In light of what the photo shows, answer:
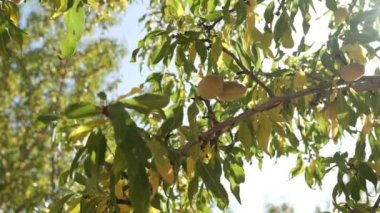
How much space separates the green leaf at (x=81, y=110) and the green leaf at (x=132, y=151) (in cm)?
6

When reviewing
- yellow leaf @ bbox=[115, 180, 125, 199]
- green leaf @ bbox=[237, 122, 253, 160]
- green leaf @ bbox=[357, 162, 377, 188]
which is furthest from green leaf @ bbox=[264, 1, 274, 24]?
yellow leaf @ bbox=[115, 180, 125, 199]

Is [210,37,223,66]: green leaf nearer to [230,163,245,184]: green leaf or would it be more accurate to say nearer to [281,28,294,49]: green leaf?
[281,28,294,49]: green leaf

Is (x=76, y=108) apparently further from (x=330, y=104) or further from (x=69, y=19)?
(x=330, y=104)

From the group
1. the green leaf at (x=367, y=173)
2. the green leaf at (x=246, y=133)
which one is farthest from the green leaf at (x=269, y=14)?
the green leaf at (x=367, y=173)

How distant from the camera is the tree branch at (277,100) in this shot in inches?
53.3

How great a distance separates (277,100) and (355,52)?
1.23 feet

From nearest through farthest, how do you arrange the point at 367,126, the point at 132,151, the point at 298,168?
the point at 132,151
the point at 367,126
the point at 298,168

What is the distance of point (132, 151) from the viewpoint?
898mm

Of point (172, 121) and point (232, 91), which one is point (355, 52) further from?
point (172, 121)

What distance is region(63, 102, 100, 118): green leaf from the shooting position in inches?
37.1

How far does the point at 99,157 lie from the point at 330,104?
2.65 feet

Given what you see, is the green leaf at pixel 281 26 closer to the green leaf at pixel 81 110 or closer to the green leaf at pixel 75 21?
the green leaf at pixel 75 21

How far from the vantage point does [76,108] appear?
0.94 meters

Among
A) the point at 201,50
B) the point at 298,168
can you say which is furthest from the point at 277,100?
the point at 298,168
